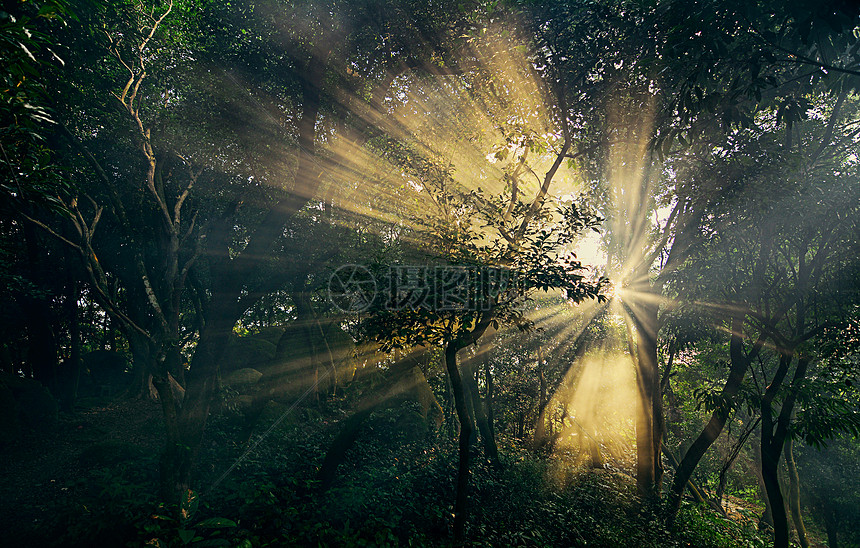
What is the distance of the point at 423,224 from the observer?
761cm

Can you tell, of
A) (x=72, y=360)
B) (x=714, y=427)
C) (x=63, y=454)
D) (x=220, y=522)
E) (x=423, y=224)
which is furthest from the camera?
(x=72, y=360)

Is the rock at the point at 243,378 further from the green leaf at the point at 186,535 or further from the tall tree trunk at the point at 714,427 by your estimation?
the tall tree trunk at the point at 714,427

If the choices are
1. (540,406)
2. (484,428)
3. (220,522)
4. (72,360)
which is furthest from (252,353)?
(540,406)

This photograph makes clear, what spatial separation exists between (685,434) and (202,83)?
27.1 metres

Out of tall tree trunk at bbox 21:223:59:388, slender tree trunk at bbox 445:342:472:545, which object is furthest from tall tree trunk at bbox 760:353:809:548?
tall tree trunk at bbox 21:223:59:388

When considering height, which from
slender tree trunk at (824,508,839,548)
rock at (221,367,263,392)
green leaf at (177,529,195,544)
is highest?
green leaf at (177,529,195,544)

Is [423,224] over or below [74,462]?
over

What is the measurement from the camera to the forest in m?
5.81

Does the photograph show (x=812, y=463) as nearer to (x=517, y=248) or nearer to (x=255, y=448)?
(x=517, y=248)

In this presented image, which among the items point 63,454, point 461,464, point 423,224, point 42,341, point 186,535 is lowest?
point 63,454

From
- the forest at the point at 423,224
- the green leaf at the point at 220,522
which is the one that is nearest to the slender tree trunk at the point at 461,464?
A: the forest at the point at 423,224

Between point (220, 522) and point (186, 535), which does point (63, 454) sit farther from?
point (220, 522)

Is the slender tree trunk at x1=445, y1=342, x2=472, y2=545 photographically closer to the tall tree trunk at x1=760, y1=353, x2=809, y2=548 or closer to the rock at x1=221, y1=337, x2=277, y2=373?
the tall tree trunk at x1=760, y1=353, x2=809, y2=548

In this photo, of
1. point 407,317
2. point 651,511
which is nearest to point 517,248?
point 407,317
